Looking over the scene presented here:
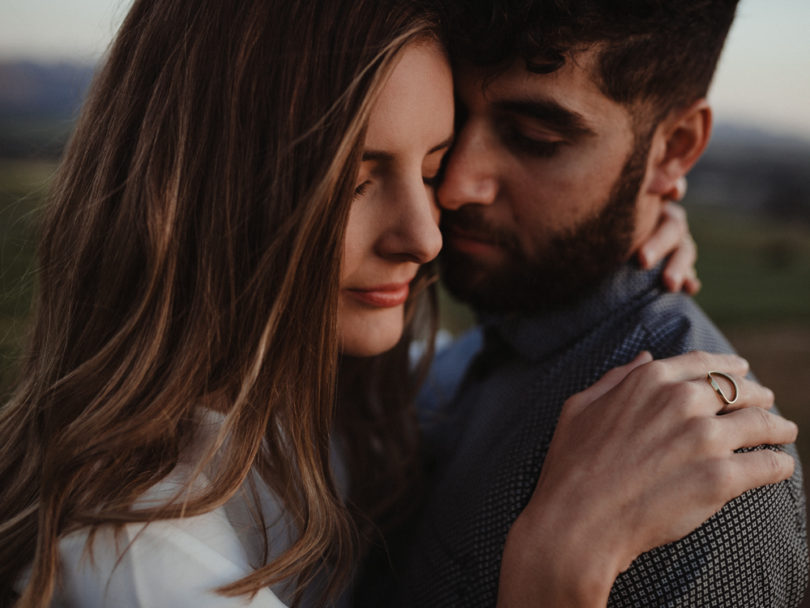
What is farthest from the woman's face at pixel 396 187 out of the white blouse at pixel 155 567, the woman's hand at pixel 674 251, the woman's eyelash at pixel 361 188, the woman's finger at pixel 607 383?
the woman's hand at pixel 674 251

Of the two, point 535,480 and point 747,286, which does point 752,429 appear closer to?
point 535,480

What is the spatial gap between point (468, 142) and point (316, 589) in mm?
1280

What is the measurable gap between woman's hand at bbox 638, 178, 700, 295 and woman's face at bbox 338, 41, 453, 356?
2.44 feet

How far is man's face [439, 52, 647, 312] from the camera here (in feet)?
5.52

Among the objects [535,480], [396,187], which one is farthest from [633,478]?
[396,187]

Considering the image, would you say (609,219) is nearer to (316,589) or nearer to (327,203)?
(327,203)

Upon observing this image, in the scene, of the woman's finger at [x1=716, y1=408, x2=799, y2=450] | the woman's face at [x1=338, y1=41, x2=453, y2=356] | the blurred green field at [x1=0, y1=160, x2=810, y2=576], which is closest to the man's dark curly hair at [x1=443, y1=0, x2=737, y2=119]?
the woman's face at [x1=338, y1=41, x2=453, y2=356]

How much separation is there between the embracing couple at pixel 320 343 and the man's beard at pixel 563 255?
109 mm

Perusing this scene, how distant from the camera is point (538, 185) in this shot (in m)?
1.82

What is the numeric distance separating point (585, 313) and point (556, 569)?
828 mm

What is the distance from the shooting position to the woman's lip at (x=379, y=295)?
1.62 meters

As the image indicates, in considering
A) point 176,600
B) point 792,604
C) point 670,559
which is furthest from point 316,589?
point 792,604

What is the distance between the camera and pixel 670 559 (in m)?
1.29

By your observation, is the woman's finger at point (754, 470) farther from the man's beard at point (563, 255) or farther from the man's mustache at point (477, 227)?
the man's mustache at point (477, 227)
